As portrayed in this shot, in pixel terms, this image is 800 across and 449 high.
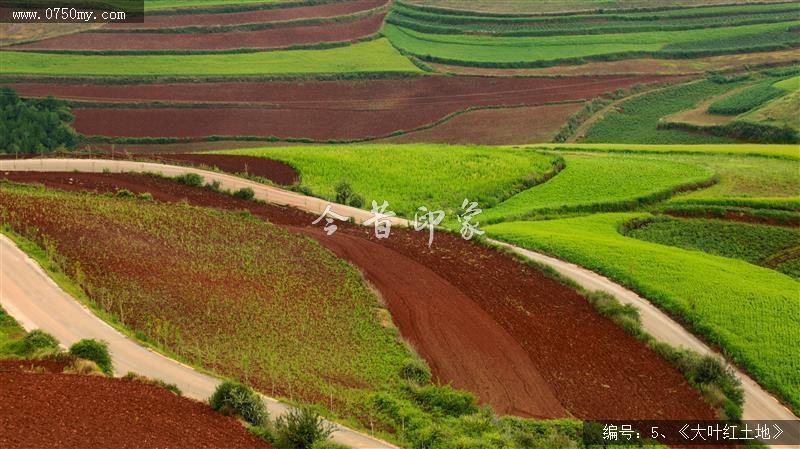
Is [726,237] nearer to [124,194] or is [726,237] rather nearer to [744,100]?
[124,194]

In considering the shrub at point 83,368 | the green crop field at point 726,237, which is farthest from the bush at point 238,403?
the green crop field at point 726,237

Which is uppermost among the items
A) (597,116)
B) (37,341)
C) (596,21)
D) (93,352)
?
(596,21)

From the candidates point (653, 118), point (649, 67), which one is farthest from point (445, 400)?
point (649, 67)

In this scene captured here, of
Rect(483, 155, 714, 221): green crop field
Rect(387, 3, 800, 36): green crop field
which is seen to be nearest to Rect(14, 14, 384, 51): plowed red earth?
Rect(387, 3, 800, 36): green crop field

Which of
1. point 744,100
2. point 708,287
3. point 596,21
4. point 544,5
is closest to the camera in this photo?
point 708,287

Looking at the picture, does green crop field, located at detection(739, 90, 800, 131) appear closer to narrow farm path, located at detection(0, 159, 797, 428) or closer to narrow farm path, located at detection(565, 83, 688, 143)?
narrow farm path, located at detection(565, 83, 688, 143)

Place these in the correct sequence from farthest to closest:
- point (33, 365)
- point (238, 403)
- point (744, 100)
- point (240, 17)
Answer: point (240, 17)
point (744, 100)
point (33, 365)
point (238, 403)

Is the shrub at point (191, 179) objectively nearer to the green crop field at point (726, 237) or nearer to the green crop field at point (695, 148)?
the green crop field at point (726, 237)
